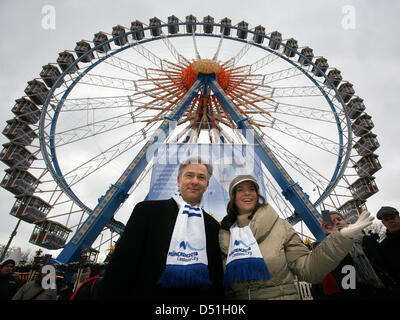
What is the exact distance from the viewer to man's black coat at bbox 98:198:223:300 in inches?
49.8

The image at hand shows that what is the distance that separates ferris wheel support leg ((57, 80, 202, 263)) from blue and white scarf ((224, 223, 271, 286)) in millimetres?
7422

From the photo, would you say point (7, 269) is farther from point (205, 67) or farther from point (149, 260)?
point (205, 67)

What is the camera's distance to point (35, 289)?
315 cm

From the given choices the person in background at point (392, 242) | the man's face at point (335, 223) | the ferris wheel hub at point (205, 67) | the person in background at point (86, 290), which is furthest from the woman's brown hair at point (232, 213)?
the ferris wheel hub at point (205, 67)

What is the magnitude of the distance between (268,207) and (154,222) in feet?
3.11

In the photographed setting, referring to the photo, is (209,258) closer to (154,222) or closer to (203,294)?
(203,294)

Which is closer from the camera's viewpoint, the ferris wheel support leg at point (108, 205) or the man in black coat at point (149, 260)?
the man in black coat at point (149, 260)

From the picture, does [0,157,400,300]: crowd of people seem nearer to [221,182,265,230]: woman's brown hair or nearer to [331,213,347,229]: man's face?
[221,182,265,230]: woman's brown hair

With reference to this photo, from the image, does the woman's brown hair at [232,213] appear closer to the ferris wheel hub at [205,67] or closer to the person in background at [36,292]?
the person in background at [36,292]

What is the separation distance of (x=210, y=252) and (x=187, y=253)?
0.22 metres

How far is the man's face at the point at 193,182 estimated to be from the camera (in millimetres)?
1808

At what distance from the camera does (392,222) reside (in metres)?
2.46

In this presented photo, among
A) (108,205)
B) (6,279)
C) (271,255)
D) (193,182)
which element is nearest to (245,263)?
(271,255)
